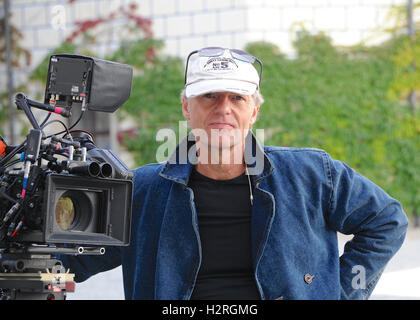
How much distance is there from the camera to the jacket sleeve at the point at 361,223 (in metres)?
2.57

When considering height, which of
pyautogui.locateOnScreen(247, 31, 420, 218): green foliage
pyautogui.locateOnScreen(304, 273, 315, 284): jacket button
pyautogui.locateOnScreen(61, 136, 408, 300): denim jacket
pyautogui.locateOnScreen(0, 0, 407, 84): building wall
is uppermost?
pyautogui.locateOnScreen(0, 0, 407, 84): building wall

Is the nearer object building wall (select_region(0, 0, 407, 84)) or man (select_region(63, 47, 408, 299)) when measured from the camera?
man (select_region(63, 47, 408, 299))

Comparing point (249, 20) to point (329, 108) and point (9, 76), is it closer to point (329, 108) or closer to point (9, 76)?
point (329, 108)

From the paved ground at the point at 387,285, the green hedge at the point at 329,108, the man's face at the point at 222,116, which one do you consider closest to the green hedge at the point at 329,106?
the green hedge at the point at 329,108

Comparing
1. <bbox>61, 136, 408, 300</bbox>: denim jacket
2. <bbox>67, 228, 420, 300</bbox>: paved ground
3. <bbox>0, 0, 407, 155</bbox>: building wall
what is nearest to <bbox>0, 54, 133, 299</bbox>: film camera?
<bbox>61, 136, 408, 300</bbox>: denim jacket

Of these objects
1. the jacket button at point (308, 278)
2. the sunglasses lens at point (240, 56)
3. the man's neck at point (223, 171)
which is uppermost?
the sunglasses lens at point (240, 56)

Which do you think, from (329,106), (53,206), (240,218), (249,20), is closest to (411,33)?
(329,106)

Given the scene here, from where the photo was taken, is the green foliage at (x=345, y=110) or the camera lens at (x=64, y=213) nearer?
the camera lens at (x=64, y=213)

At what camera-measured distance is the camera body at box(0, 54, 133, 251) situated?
2.13m

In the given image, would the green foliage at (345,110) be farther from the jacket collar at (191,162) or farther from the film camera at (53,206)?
the film camera at (53,206)

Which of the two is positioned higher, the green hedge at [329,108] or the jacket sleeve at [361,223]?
the green hedge at [329,108]

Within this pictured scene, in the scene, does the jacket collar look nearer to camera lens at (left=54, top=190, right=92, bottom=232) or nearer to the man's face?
the man's face

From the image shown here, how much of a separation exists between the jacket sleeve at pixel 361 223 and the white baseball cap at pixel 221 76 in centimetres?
45
